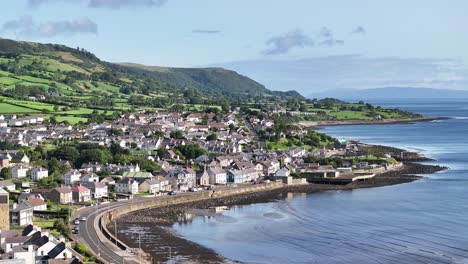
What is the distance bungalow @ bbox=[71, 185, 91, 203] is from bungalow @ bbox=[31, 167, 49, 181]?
6257 millimetres

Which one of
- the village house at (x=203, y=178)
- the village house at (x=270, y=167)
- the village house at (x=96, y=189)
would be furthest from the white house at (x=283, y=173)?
the village house at (x=96, y=189)

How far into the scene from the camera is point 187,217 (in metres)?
40.2

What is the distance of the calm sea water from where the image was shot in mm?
30453

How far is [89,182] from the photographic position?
4472 centimetres

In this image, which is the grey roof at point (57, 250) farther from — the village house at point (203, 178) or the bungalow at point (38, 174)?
the village house at point (203, 178)

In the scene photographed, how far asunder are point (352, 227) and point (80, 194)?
15.7m

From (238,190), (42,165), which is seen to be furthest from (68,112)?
(238,190)

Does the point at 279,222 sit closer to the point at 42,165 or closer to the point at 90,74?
the point at 42,165

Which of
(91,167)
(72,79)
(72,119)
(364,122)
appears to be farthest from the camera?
(364,122)

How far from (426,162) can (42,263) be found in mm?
46782

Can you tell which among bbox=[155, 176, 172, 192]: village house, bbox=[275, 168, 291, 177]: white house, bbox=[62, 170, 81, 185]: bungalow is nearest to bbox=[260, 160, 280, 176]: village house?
bbox=[275, 168, 291, 177]: white house

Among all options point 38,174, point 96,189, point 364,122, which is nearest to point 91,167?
point 38,174

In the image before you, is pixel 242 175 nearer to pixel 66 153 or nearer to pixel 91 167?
pixel 91 167

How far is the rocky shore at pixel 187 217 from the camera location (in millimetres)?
30797
